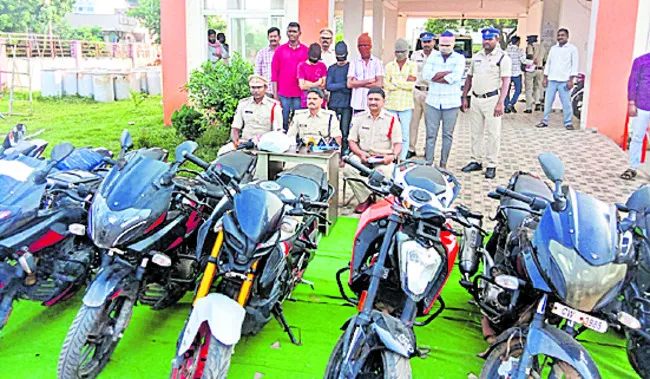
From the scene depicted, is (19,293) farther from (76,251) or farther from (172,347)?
(172,347)

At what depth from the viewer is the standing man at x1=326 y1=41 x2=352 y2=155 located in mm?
6973

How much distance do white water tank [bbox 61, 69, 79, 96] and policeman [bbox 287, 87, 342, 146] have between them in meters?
10.6

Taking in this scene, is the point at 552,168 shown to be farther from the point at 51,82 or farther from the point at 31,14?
the point at 31,14

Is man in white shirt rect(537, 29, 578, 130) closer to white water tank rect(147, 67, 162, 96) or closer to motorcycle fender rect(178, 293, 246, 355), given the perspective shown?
motorcycle fender rect(178, 293, 246, 355)

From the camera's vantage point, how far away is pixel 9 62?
13.0 m

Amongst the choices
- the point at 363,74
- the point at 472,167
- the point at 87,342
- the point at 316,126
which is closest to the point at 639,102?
the point at 472,167

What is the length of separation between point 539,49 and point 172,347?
1211 centimetres

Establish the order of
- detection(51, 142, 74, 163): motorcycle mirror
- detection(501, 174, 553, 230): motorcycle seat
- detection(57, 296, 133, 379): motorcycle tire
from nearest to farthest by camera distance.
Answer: detection(57, 296, 133, 379): motorcycle tire < detection(501, 174, 553, 230): motorcycle seat < detection(51, 142, 74, 163): motorcycle mirror

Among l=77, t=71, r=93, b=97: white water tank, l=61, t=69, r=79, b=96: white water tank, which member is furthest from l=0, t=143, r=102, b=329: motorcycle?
l=77, t=71, r=93, b=97: white water tank

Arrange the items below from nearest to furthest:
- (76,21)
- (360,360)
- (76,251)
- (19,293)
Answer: (360,360)
(19,293)
(76,251)
(76,21)

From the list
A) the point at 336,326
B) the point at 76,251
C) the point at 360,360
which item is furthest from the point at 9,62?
the point at 360,360

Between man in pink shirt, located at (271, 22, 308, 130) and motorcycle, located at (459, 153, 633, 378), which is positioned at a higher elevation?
man in pink shirt, located at (271, 22, 308, 130)

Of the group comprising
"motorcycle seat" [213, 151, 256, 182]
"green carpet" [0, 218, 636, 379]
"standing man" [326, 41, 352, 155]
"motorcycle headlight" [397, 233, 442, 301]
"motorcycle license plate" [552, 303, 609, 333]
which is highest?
"standing man" [326, 41, 352, 155]

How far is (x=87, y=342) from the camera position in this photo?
9.32 feet
